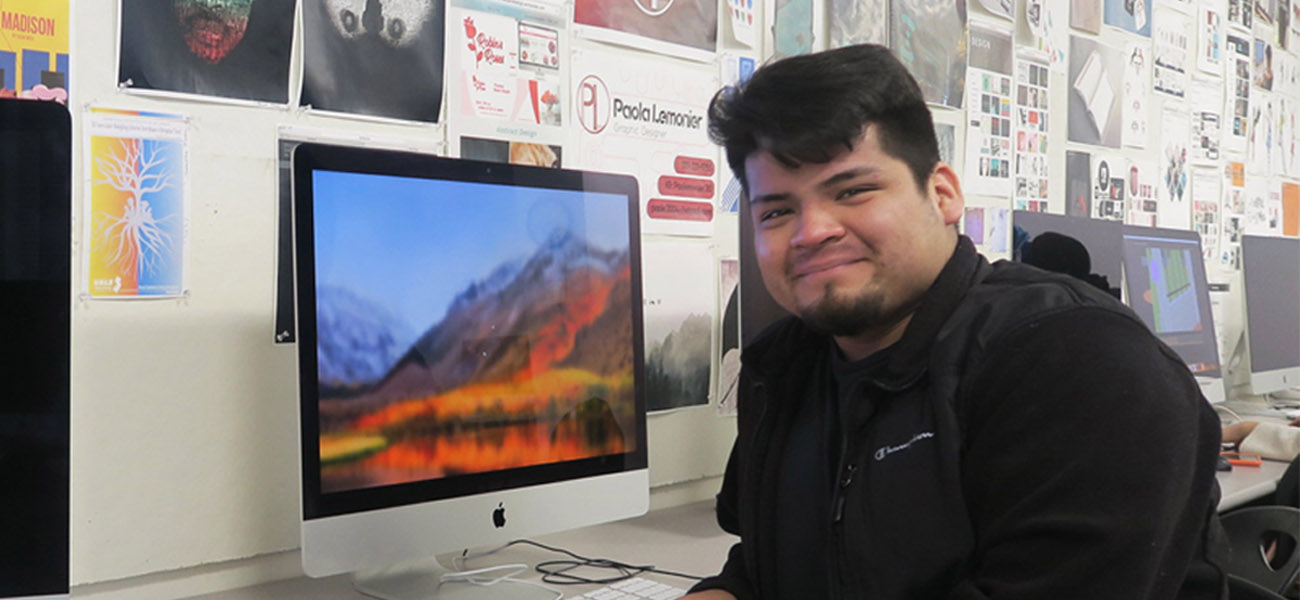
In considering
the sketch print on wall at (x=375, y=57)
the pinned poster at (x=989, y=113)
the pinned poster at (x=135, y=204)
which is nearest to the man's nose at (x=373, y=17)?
the sketch print on wall at (x=375, y=57)

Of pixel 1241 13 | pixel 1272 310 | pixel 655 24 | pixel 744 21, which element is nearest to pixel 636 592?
pixel 655 24

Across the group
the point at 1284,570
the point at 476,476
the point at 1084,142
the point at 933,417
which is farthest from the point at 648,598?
the point at 1084,142

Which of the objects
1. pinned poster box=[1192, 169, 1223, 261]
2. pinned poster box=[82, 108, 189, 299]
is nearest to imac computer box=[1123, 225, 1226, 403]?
pinned poster box=[1192, 169, 1223, 261]

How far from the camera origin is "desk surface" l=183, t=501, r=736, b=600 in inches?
55.4

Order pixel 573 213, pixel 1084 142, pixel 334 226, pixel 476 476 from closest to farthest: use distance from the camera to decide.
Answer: pixel 334 226 → pixel 476 476 → pixel 573 213 → pixel 1084 142

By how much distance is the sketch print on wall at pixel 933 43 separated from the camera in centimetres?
244

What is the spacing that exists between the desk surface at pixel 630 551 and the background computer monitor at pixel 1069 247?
39.1 inches

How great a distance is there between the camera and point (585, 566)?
1.56 metres

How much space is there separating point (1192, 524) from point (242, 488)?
113cm

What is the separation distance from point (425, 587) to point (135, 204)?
59 centimetres

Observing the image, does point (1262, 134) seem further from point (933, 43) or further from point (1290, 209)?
point (933, 43)

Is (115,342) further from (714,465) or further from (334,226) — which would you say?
(714,465)

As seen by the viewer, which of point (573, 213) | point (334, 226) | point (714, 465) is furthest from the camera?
point (714, 465)

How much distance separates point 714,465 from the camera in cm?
206
